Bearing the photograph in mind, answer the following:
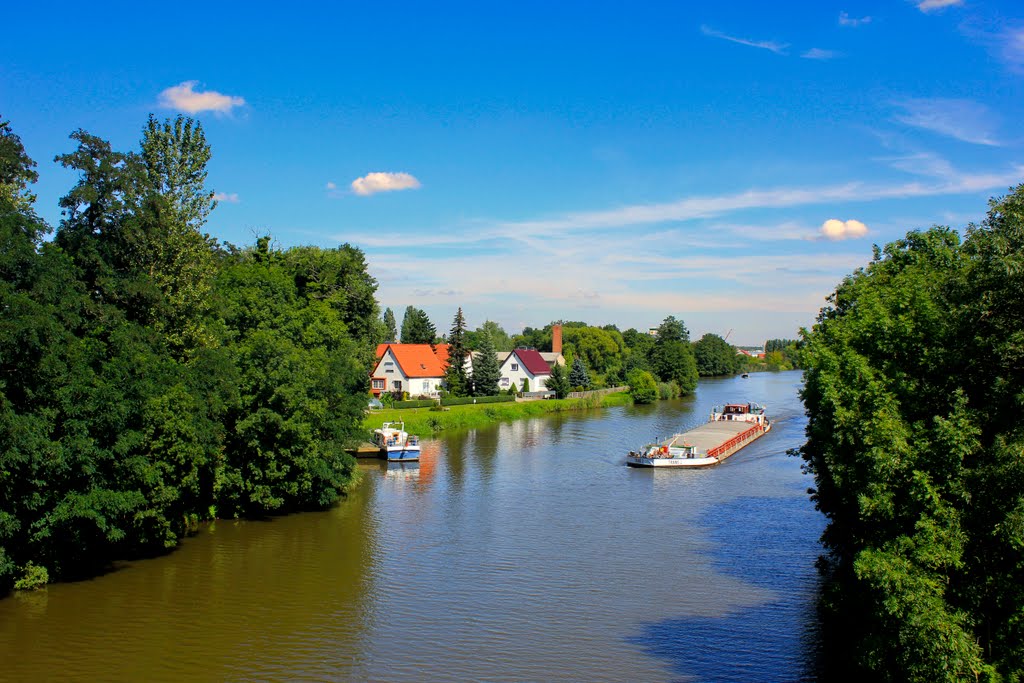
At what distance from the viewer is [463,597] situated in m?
21.1

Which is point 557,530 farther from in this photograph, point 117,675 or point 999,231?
point 999,231

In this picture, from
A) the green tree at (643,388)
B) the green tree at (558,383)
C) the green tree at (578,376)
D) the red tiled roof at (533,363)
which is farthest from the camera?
the green tree at (578,376)

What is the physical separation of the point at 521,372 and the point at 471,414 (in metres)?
24.5

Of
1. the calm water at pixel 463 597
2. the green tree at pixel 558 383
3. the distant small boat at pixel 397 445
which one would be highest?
the green tree at pixel 558 383

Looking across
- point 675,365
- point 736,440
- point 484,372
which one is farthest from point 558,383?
point 736,440

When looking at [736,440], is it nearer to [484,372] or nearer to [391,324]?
[484,372]

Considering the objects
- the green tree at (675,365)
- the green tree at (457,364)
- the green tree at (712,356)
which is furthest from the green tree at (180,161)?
the green tree at (712,356)

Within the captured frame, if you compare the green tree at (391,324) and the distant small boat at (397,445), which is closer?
the distant small boat at (397,445)

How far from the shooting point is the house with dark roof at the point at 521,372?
81.8 m

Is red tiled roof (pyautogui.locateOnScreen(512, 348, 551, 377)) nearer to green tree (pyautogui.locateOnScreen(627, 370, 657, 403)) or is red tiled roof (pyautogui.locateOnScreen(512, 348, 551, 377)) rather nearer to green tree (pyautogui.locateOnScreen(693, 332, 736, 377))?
green tree (pyautogui.locateOnScreen(627, 370, 657, 403))

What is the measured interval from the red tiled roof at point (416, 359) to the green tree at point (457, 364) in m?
1.36

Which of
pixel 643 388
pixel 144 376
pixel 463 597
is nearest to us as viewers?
pixel 463 597

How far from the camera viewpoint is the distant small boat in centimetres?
4169

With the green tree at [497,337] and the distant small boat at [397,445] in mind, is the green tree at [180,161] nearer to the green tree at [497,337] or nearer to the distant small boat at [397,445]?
the distant small boat at [397,445]
